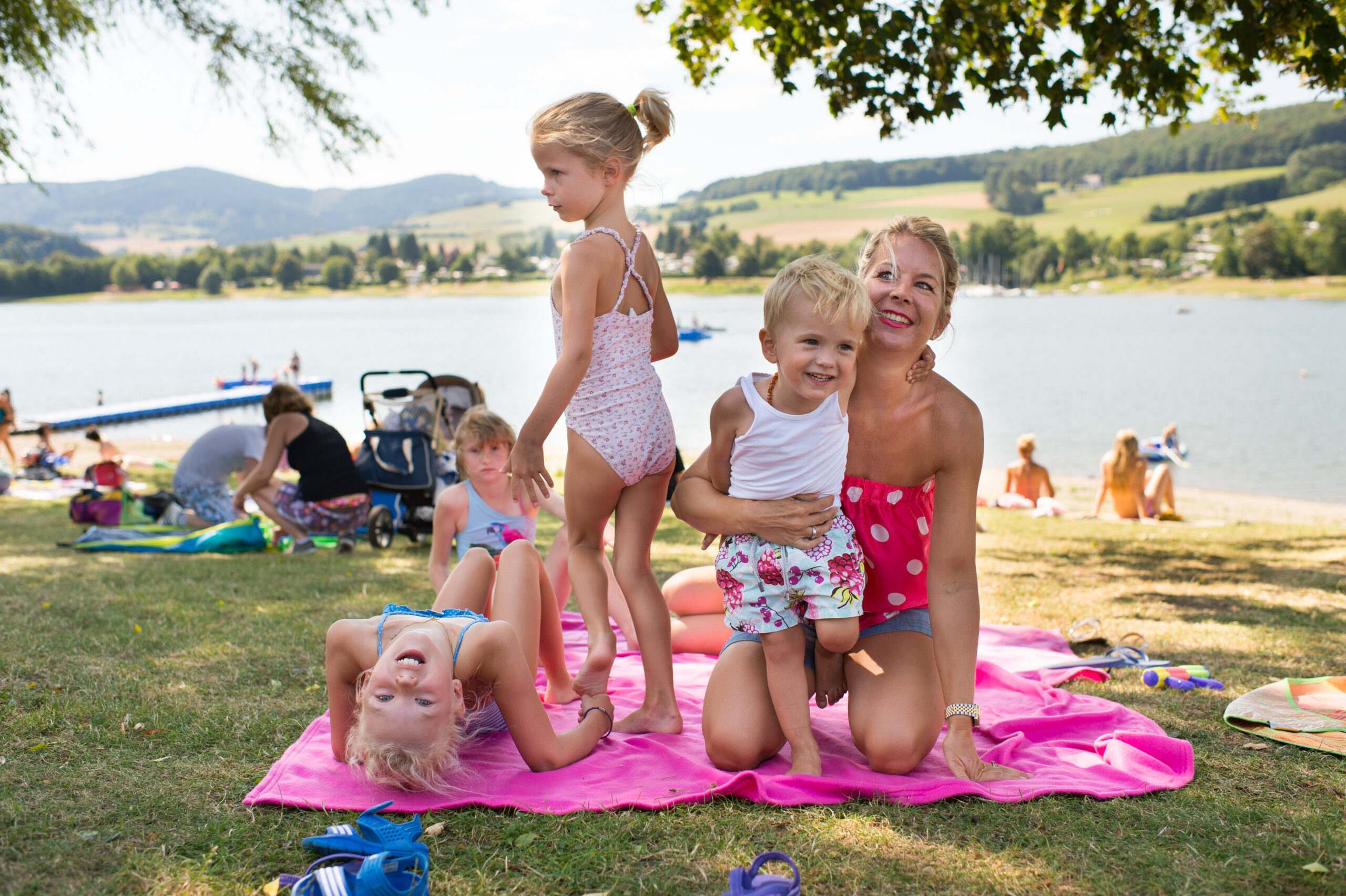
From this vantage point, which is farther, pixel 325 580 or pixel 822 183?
pixel 822 183

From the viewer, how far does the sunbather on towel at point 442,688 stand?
2512 millimetres

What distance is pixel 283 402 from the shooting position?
23.8 feet

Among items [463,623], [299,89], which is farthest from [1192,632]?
[299,89]

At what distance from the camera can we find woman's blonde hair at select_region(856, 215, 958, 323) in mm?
3041

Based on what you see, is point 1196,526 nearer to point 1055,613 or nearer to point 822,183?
point 1055,613

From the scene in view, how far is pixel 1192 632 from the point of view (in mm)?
4762

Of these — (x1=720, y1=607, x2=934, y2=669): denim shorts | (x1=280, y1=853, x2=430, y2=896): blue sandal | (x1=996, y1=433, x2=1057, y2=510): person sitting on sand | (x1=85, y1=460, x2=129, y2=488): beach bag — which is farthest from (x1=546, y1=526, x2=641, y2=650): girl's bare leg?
(x1=996, y1=433, x2=1057, y2=510): person sitting on sand

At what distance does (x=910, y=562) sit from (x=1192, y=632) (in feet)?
7.95

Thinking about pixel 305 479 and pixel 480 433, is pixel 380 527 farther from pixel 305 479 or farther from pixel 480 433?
pixel 480 433

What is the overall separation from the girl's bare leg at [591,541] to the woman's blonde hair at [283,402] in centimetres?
455

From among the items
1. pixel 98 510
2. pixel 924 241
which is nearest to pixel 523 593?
pixel 924 241

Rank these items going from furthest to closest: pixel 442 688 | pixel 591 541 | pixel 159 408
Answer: pixel 159 408 → pixel 591 541 → pixel 442 688

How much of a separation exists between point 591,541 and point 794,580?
0.88 meters

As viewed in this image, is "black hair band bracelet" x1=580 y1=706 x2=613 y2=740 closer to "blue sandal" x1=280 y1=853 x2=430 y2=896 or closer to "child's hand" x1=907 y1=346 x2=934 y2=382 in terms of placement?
"blue sandal" x1=280 y1=853 x2=430 y2=896
